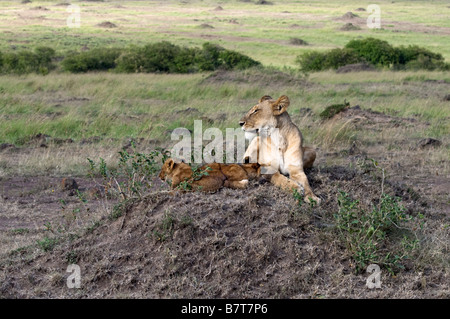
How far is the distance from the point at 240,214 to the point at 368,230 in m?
1.18

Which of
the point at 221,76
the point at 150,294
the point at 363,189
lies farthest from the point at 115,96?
the point at 150,294

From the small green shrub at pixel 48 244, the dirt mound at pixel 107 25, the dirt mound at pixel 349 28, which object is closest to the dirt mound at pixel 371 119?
the small green shrub at pixel 48 244

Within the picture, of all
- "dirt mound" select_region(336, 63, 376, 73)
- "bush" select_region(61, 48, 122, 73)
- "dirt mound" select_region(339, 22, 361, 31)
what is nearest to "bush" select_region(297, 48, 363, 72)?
"dirt mound" select_region(336, 63, 376, 73)

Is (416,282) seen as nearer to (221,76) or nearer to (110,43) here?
(221,76)

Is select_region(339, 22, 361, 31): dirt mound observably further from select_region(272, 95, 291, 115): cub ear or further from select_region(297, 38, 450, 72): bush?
select_region(272, 95, 291, 115): cub ear

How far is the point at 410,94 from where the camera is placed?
1875cm

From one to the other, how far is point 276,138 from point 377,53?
2367 centimetres

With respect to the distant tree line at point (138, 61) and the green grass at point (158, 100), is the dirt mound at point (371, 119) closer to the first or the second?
the green grass at point (158, 100)

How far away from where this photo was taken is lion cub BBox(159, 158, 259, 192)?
5.97 metres

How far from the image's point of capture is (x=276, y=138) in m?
6.29

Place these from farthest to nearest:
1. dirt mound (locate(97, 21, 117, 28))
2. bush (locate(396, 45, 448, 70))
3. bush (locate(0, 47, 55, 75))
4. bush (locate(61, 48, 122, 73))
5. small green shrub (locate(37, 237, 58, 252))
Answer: dirt mound (locate(97, 21, 117, 28)) → bush (locate(396, 45, 448, 70)) → bush (locate(61, 48, 122, 73)) → bush (locate(0, 47, 55, 75)) → small green shrub (locate(37, 237, 58, 252))

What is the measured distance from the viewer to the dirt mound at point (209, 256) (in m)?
5.09

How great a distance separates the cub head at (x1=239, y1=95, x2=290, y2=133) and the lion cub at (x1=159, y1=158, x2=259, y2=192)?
0.39 metres

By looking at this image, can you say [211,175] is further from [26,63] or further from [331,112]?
[26,63]
